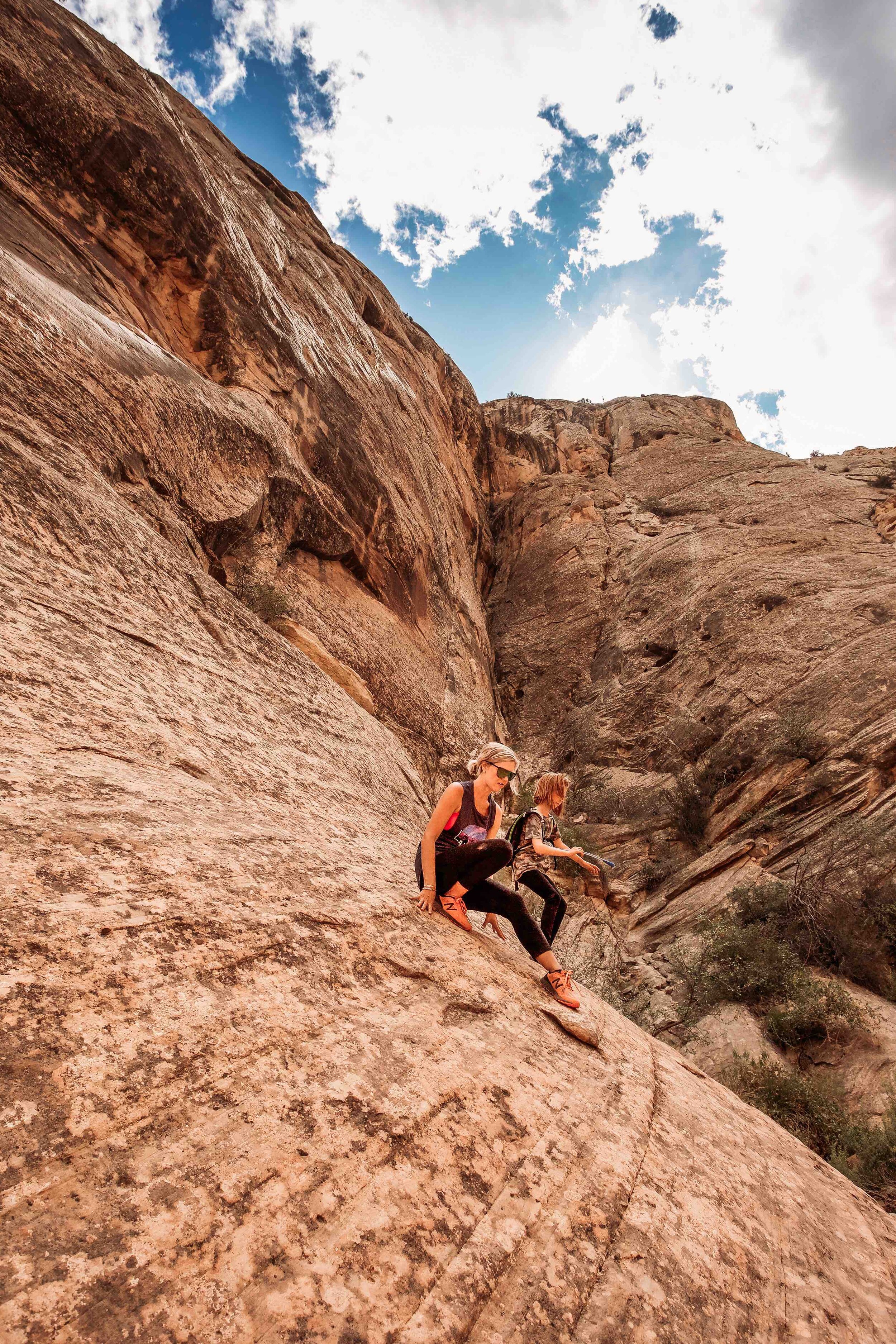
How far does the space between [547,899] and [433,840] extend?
4.97 ft

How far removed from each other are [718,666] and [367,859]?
17039 millimetres

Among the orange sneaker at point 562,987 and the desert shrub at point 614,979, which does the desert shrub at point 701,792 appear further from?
the orange sneaker at point 562,987

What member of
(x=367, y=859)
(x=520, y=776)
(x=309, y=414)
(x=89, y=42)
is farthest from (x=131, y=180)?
(x=520, y=776)

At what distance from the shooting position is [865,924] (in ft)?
31.6

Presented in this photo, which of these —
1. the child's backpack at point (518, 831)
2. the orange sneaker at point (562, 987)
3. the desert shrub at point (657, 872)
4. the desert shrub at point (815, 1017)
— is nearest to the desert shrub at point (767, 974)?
the desert shrub at point (815, 1017)

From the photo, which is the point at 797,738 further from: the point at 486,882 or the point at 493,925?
the point at 486,882

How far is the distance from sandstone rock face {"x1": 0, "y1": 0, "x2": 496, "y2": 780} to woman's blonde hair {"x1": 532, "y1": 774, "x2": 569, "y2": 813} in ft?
21.5

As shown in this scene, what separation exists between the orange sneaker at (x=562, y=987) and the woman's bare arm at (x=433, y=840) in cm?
103

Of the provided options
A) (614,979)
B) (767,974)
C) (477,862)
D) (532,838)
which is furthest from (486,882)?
(614,979)

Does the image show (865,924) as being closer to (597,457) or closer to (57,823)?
(57,823)

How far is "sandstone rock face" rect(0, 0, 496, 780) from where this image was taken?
9.12 meters

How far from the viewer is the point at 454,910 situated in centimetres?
438

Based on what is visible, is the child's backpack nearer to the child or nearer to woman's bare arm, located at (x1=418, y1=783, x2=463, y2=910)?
the child

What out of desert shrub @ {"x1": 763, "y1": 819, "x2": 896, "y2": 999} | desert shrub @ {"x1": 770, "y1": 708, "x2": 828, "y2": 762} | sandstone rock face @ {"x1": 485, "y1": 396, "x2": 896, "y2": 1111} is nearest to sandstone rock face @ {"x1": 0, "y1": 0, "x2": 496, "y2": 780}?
sandstone rock face @ {"x1": 485, "y1": 396, "x2": 896, "y2": 1111}
